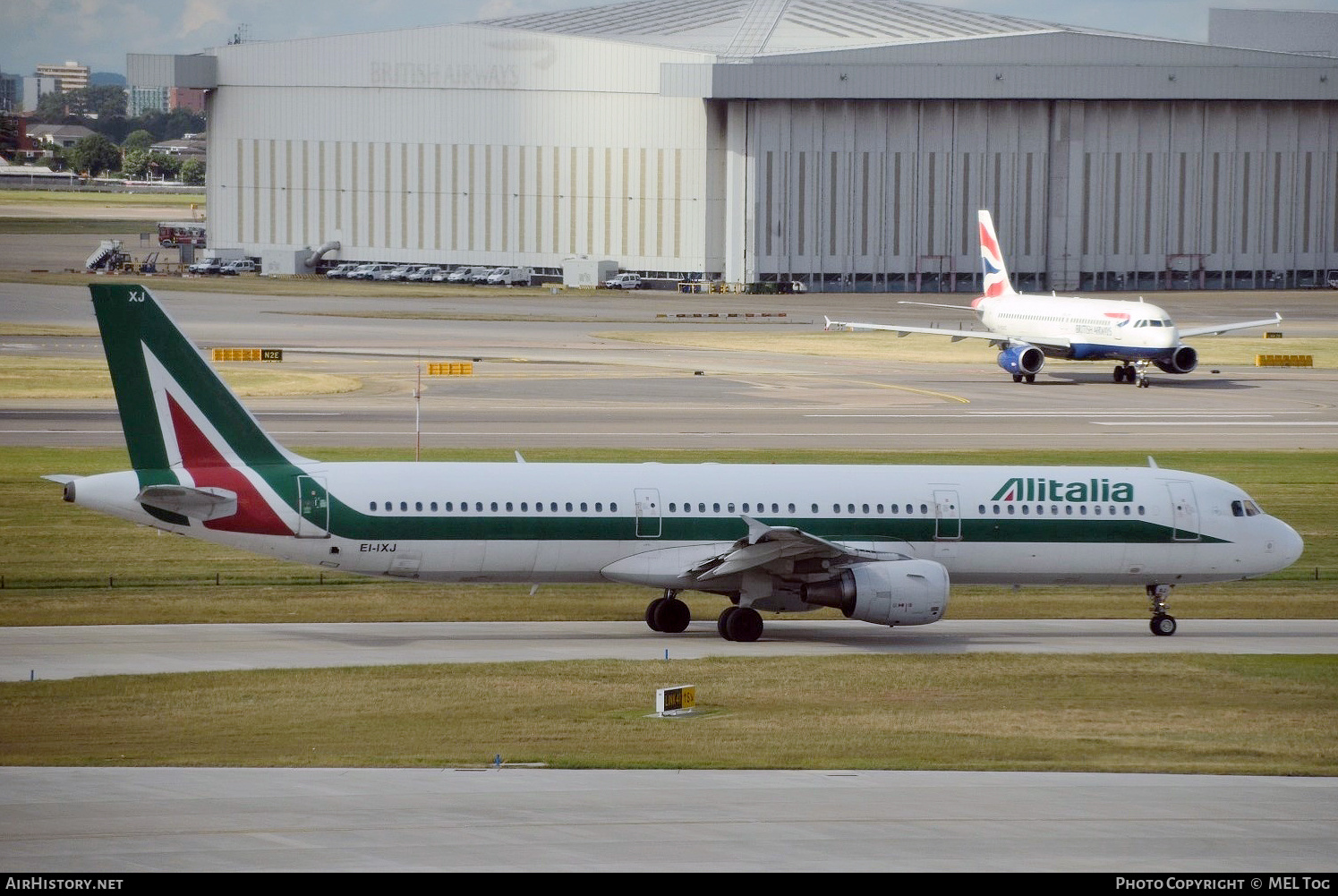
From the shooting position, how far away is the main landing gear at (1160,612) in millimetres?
37031

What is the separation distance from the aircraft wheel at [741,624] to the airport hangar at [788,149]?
113 metres

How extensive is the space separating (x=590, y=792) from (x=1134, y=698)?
11.5 m

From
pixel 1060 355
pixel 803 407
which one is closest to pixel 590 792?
Answer: pixel 803 407

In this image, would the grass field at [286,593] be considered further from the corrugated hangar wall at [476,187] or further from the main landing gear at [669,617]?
the corrugated hangar wall at [476,187]

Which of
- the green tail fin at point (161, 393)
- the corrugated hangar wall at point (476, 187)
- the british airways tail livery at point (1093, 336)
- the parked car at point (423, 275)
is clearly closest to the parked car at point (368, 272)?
the parked car at point (423, 275)

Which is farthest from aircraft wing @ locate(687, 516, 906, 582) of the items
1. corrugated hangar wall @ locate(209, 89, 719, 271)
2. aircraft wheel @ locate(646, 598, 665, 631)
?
corrugated hangar wall @ locate(209, 89, 719, 271)

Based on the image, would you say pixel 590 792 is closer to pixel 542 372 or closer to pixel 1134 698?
pixel 1134 698

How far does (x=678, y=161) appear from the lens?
148625mm

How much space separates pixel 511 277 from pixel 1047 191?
4636cm

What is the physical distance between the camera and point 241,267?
529 ft

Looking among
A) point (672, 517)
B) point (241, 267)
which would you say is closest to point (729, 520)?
point (672, 517)

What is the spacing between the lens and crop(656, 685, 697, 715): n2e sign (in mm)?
27812

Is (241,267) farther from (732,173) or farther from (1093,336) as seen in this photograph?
(1093,336)
